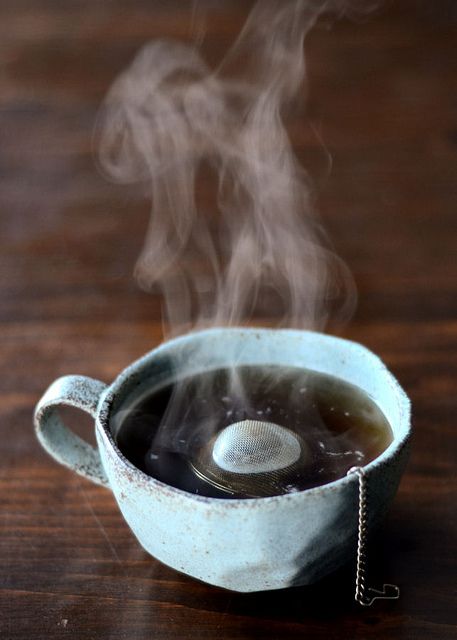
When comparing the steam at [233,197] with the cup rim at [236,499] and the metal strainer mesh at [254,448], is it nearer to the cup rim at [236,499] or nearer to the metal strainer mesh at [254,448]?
the cup rim at [236,499]

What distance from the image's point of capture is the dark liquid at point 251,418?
2.66ft

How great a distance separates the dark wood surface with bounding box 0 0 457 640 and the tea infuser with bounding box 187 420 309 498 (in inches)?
3.7

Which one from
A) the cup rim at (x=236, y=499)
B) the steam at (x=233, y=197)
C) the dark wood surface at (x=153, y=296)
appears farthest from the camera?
the steam at (x=233, y=197)

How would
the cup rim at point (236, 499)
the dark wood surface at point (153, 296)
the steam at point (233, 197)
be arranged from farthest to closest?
the steam at point (233, 197) → the dark wood surface at point (153, 296) → the cup rim at point (236, 499)

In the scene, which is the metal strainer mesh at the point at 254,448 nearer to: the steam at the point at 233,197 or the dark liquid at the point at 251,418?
the dark liquid at the point at 251,418

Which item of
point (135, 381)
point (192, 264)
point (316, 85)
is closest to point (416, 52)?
point (316, 85)

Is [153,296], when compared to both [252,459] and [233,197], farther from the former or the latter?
[252,459]

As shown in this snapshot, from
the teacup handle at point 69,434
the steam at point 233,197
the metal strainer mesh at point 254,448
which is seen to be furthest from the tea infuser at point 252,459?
the steam at point 233,197

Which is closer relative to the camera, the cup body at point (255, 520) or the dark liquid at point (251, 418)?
the cup body at point (255, 520)

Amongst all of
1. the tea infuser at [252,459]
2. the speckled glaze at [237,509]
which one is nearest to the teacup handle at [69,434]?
the speckled glaze at [237,509]

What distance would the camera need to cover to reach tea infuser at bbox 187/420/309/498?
779mm

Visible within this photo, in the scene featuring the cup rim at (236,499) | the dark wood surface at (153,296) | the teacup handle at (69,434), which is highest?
the cup rim at (236,499)

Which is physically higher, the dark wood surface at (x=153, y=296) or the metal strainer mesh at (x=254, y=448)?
the metal strainer mesh at (x=254, y=448)

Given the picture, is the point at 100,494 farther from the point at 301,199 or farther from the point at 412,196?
the point at 412,196
